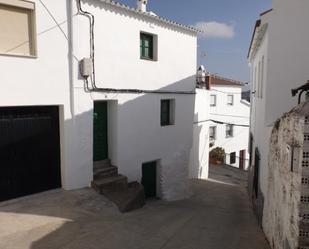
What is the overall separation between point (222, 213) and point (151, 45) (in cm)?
662

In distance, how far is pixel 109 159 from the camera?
11633mm

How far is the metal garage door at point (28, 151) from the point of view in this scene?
28.2ft

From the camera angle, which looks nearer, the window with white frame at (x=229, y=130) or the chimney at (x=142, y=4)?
the chimney at (x=142, y=4)

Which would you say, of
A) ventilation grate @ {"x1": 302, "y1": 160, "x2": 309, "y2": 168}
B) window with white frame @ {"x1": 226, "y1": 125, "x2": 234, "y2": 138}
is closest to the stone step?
ventilation grate @ {"x1": 302, "y1": 160, "x2": 309, "y2": 168}

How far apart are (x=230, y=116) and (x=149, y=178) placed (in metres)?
18.1

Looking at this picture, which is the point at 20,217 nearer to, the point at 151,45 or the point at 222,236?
the point at 222,236

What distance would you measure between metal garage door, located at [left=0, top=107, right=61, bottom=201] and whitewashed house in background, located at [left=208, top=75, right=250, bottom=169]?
18.9 m

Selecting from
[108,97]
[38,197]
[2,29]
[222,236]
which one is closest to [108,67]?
[108,97]

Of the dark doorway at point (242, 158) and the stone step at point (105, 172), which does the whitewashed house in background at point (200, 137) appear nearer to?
the stone step at point (105, 172)

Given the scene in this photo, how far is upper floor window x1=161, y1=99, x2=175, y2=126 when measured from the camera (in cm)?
1374

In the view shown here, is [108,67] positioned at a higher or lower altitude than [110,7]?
lower

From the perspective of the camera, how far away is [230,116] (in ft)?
98.5

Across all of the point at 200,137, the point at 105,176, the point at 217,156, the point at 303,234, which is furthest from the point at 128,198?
the point at 217,156

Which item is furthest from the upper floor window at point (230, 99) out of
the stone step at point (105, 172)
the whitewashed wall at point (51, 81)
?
the whitewashed wall at point (51, 81)
